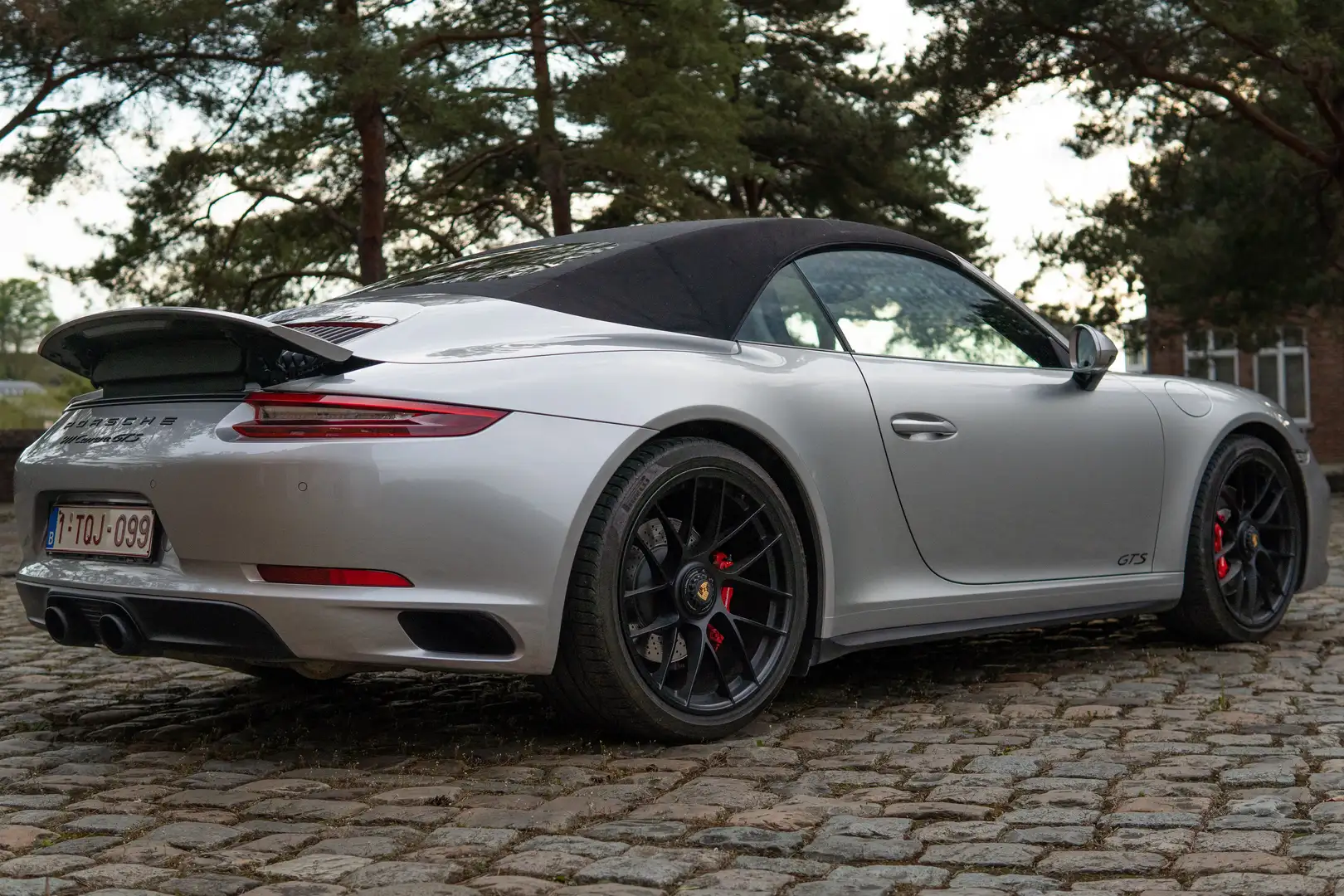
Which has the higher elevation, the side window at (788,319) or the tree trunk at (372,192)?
the tree trunk at (372,192)

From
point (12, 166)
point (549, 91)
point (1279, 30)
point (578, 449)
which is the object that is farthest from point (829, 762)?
point (12, 166)

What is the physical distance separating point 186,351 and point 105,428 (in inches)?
13.3

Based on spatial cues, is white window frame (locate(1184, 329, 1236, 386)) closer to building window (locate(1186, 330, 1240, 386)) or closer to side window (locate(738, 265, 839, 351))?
building window (locate(1186, 330, 1240, 386))

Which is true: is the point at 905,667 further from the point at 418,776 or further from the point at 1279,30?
the point at 1279,30

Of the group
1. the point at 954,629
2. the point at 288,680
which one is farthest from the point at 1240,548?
the point at 288,680

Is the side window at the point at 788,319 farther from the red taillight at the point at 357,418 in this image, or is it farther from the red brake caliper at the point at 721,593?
the red taillight at the point at 357,418

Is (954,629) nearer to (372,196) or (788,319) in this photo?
(788,319)

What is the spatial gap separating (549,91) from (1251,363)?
24249mm

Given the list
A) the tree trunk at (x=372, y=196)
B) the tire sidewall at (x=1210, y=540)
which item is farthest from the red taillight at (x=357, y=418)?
the tree trunk at (x=372, y=196)

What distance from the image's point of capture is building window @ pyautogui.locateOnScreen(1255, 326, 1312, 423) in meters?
37.3

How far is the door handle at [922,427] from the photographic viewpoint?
4.47 meters

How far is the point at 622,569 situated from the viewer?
3.82 metres

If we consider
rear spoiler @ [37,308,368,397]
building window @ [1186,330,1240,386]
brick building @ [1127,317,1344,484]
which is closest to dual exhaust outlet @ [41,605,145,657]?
rear spoiler @ [37,308,368,397]

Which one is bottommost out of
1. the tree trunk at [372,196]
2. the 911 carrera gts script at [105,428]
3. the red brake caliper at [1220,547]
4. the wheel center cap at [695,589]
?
the red brake caliper at [1220,547]
